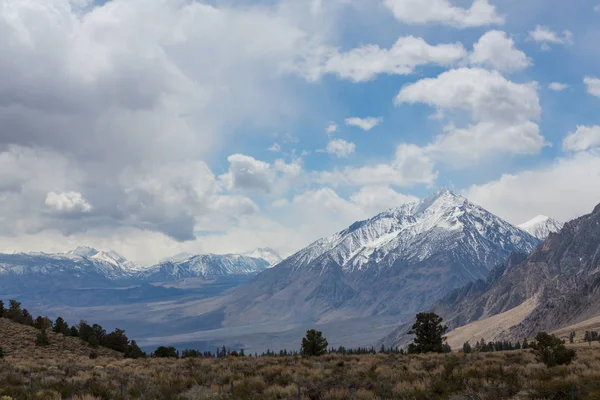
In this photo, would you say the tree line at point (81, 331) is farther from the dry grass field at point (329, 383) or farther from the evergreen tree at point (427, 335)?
the dry grass field at point (329, 383)

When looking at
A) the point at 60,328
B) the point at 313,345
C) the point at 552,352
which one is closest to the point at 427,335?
the point at 313,345

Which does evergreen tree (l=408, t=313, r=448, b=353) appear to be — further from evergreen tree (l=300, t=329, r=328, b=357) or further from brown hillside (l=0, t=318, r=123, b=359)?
brown hillside (l=0, t=318, r=123, b=359)

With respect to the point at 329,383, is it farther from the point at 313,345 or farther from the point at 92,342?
the point at 92,342

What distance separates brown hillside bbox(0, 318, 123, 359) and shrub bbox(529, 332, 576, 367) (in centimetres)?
4040

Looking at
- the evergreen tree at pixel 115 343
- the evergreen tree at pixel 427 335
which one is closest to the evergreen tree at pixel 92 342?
the evergreen tree at pixel 115 343

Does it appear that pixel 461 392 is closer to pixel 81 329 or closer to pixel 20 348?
pixel 20 348

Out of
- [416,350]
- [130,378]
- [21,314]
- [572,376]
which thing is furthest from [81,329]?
[572,376]

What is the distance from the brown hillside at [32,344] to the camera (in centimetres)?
4900

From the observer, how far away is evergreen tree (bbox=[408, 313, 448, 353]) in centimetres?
6806

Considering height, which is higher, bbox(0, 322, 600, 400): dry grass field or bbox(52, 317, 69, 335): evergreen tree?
bbox(52, 317, 69, 335): evergreen tree

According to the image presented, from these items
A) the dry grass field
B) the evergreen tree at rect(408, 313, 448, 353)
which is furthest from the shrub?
the evergreen tree at rect(408, 313, 448, 353)

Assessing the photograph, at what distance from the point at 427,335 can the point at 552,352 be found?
4415 cm

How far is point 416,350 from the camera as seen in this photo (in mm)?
68125

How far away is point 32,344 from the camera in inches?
2121
